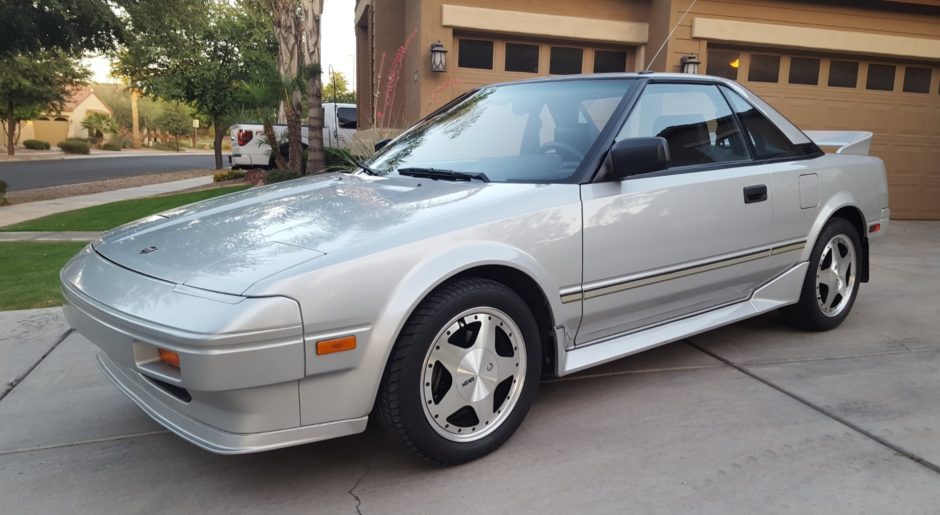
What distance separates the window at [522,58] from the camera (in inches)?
378

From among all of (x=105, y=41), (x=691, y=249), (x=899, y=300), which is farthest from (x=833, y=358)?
(x=105, y=41)

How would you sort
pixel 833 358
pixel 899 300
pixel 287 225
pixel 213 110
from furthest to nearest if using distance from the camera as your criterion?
pixel 213 110 < pixel 899 300 < pixel 833 358 < pixel 287 225

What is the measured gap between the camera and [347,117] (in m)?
16.6

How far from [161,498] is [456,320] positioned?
4.23ft

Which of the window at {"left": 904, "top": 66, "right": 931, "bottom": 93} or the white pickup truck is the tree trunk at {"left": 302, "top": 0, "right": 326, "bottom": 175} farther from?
the window at {"left": 904, "top": 66, "right": 931, "bottom": 93}

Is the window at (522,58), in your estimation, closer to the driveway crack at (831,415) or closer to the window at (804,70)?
the window at (804,70)

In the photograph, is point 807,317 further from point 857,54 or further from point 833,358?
point 857,54

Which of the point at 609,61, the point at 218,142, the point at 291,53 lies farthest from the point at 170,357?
the point at 218,142

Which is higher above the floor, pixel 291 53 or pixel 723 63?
pixel 291 53

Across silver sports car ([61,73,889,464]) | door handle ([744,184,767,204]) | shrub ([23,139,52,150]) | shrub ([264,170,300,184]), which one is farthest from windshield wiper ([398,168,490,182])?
shrub ([23,139,52,150])

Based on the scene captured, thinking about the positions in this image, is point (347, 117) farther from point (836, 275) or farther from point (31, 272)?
point (836, 275)

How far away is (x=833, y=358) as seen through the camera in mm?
3912

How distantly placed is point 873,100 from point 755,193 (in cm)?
857

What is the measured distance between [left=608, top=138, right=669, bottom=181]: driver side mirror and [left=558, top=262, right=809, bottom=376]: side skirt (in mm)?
816
